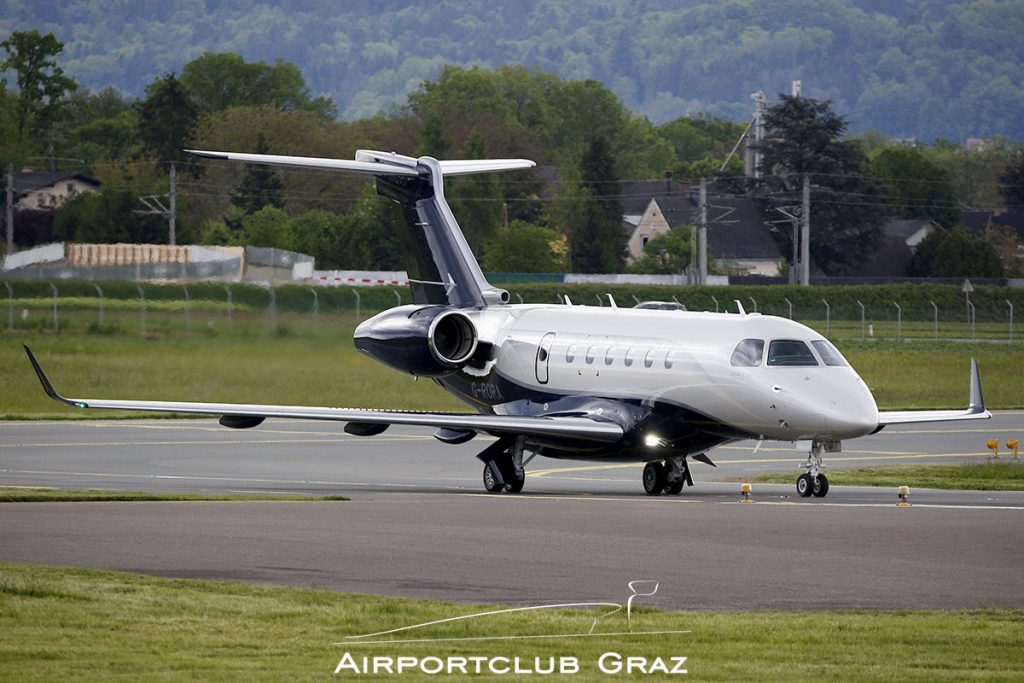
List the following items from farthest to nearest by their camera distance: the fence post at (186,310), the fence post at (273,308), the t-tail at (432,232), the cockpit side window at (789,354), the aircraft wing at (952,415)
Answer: the fence post at (186,310)
the fence post at (273,308)
the t-tail at (432,232)
the aircraft wing at (952,415)
the cockpit side window at (789,354)

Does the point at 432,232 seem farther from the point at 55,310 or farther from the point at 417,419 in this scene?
the point at 55,310

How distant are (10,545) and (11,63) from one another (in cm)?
11618

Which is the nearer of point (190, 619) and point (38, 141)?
point (190, 619)

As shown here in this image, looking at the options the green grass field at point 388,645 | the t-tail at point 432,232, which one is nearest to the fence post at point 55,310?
the t-tail at point 432,232

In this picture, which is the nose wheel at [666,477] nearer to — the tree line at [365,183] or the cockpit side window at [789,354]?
the cockpit side window at [789,354]

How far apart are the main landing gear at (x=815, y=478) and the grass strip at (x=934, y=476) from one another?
3.82 m

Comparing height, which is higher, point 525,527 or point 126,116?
point 126,116

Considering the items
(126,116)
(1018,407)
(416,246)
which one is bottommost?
(1018,407)

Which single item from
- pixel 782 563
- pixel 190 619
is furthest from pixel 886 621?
pixel 190 619

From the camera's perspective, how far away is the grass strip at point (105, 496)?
83.4ft

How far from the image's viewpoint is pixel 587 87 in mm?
186875

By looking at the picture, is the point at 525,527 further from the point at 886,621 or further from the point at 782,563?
the point at 886,621

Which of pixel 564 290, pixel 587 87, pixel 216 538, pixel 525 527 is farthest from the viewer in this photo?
Answer: pixel 587 87

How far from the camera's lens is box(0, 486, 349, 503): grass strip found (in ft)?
83.4
